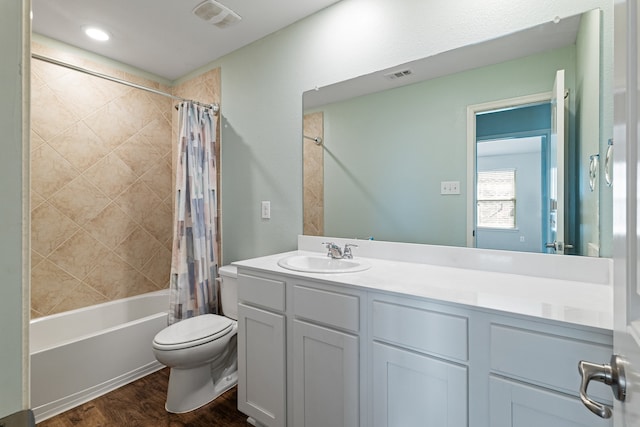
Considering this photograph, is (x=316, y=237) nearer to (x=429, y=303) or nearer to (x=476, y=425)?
(x=429, y=303)

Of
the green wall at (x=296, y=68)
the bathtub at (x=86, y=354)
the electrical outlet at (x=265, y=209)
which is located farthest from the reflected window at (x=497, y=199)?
the bathtub at (x=86, y=354)

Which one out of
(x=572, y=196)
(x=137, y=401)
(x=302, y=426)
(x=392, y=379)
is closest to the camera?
(x=392, y=379)

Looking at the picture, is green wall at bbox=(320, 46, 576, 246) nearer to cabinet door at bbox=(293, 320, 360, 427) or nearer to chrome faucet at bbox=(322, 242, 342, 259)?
chrome faucet at bbox=(322, 242, 342, 259)

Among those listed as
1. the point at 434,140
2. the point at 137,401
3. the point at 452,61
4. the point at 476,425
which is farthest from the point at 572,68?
the point at 137,401

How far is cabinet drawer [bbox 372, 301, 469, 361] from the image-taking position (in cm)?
99

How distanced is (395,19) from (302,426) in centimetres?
206

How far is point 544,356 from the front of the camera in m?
0.85

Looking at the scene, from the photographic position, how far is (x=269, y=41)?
2.17 metres

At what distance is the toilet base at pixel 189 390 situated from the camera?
1790mm

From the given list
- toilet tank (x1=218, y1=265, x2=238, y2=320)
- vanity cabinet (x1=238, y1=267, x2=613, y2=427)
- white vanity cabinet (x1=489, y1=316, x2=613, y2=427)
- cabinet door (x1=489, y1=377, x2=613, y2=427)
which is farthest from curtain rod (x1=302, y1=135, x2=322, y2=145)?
cabinet door (x1=489, y1=377, x2=613, y2=427)

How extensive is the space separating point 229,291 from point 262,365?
2.44 ft

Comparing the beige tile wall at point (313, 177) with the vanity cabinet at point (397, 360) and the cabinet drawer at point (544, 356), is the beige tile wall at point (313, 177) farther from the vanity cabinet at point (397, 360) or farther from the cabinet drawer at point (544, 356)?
the cabinet drawer at point (544, 356)

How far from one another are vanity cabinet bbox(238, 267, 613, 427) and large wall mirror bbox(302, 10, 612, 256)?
21.9 inches

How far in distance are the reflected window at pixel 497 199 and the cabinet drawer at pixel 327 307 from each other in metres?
0.73
